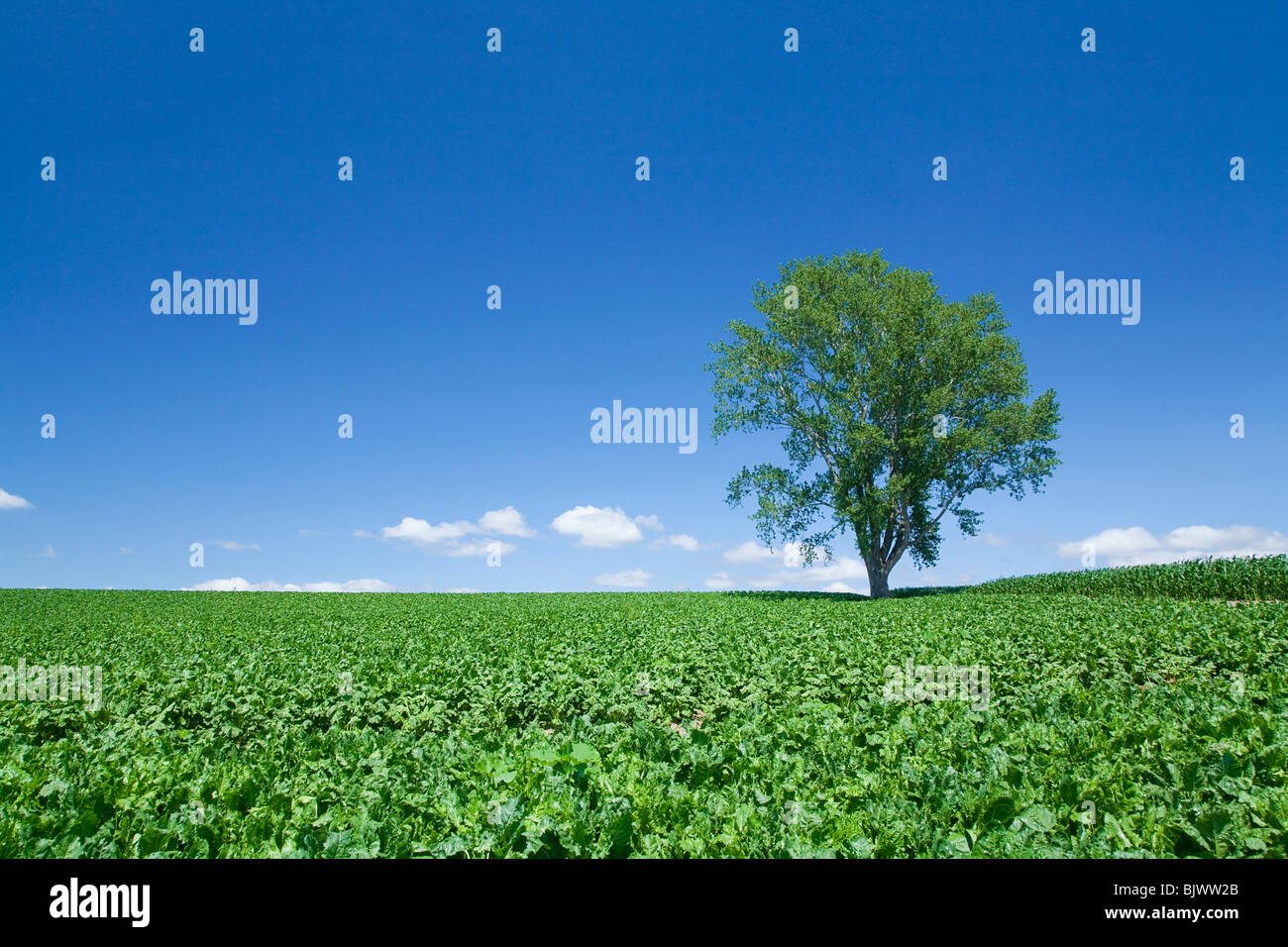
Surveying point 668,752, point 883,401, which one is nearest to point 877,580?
point 883,401

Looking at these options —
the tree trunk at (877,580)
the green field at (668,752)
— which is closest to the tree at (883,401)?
the tree trunk at (877,580)

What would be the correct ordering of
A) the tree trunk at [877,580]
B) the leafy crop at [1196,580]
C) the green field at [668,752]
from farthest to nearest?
the tree trunk at [877,580], the leafy crop at [1196,580], the green field at [668,752]

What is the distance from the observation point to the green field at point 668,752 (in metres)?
3.99

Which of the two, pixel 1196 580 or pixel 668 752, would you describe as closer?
pixel 668 752

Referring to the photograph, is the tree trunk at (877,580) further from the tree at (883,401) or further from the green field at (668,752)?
the green field at (668,752)

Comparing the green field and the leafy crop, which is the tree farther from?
the green field

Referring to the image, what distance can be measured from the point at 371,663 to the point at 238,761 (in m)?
5.44

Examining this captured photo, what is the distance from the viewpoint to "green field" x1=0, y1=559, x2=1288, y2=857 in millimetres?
3986

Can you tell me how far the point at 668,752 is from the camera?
5.75 meters

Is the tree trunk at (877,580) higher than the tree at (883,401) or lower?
lower

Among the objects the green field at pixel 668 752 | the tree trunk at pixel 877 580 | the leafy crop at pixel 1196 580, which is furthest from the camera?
the tree trunk at pixel 877 580

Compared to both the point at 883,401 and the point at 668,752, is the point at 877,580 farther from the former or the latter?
the point at 668,752
